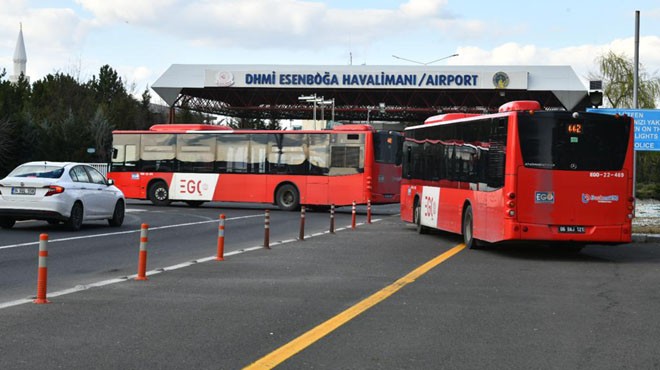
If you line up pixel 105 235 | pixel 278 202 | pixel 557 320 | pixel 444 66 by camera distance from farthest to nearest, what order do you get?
pixel 444 66 < pixel 278 202 < pixel 105 235 < pixel 557 320

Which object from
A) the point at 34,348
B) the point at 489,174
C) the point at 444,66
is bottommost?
the point at 34,348

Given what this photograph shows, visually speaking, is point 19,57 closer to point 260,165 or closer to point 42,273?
point 260,165

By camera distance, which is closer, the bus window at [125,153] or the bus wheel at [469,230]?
the bus wheel at [469,230]

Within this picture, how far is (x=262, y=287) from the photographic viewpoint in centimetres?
1220

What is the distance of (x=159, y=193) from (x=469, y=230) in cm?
2176

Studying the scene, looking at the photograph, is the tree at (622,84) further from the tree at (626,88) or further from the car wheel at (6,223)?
the car wheel at (6,223)

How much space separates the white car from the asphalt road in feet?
23.3

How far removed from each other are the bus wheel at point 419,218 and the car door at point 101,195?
7.62 meters

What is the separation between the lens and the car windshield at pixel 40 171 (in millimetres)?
21953

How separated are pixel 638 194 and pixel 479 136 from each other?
39438 millimetres

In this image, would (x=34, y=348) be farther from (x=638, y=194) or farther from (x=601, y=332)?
(x=638, y=194)

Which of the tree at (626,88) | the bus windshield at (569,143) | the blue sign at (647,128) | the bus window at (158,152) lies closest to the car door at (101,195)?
the bus windshield at (569,143)

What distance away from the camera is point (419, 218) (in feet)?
79.0

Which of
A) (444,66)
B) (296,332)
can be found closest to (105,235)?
(296,332)
